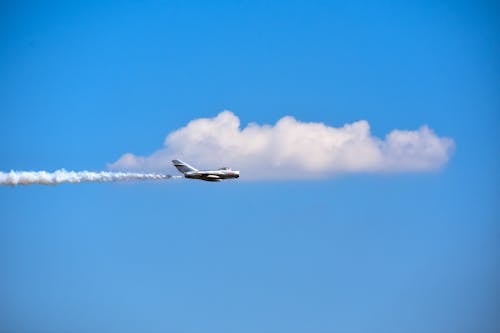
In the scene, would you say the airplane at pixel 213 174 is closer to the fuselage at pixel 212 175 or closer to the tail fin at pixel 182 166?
the fuselage at pixel 212 175

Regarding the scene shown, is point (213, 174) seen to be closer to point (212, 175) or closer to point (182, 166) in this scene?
point (212, 175)

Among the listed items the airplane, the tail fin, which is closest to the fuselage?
→ the airplane

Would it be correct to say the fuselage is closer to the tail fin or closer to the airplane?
the airplane

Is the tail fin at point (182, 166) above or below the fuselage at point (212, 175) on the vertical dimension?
above

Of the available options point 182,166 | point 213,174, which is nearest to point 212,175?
point 213,174

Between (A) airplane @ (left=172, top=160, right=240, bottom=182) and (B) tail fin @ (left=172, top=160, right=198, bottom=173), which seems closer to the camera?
(A) airplane @ (left=172, top=160, right=240, bottom=182)

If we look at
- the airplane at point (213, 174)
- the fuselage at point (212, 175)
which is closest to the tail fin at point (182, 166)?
the airplane at point (213, 174)

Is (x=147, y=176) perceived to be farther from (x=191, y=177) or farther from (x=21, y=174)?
(x=21, y=174)

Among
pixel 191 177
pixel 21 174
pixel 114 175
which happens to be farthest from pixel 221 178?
pixel 21 174

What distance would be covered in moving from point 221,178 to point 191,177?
14.2 ft

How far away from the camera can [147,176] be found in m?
126

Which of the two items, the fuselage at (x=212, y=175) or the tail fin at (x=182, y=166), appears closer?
the fuselage at (x=212, y=175)

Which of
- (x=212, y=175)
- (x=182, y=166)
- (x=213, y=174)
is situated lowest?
(x=212, y=175)

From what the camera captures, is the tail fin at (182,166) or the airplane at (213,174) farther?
the tail fin at (182,166)
